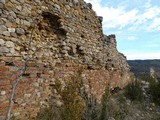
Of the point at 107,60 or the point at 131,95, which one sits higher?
the point at 107,60

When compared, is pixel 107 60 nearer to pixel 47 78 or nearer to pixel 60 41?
pixel 60 41

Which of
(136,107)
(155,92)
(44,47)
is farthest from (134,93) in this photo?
(44,47)

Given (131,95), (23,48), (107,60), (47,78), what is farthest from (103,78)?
(23,48)

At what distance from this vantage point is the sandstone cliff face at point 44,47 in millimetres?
4281

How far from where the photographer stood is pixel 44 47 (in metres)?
5.20

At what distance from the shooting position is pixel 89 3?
7590 mm

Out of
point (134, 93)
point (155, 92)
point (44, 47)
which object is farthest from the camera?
point (155, 92)

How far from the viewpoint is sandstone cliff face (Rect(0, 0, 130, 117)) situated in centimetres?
428

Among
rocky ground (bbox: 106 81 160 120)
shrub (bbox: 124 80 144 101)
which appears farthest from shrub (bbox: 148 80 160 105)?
shrub (bbox: 124 80 144 101)

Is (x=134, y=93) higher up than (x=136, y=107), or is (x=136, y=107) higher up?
(x=134, y=93)

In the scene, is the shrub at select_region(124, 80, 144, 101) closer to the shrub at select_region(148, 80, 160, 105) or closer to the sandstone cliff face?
the shrub at select_region(148, 80, 160, 105)

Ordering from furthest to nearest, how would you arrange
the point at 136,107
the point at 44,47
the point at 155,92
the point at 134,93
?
1. the point at 155,92
2. the point at 134,93
3. the point at 136,107
4. the point at 44,47

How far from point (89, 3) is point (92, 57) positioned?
5.80 feet

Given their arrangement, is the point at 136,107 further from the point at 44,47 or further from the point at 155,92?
the point at 44,47
